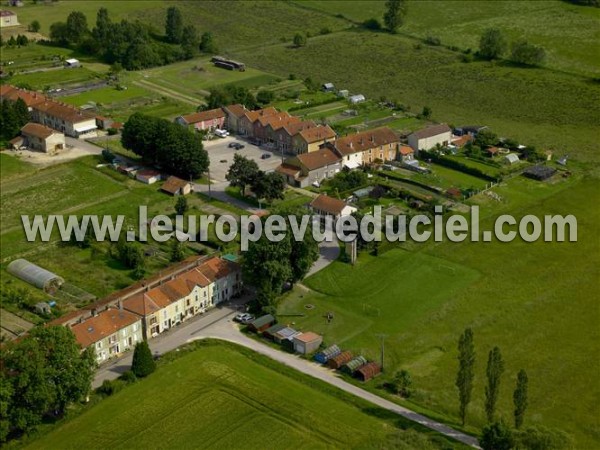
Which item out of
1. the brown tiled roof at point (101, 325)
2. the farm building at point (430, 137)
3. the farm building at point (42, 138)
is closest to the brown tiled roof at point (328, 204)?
the farm building at point (430, 137)

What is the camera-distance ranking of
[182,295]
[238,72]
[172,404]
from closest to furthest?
[172,404], [182,295], [238,72]

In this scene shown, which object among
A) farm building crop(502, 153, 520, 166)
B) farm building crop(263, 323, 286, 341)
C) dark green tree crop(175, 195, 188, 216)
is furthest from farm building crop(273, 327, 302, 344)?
farm building crop(502, 153, 520, 166)

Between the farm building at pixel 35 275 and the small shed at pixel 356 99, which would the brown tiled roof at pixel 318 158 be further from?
the farm building at pixel 35 275

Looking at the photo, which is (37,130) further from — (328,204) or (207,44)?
(207,44)

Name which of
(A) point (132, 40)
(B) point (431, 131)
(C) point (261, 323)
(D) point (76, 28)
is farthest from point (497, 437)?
(D) point (76, 28)

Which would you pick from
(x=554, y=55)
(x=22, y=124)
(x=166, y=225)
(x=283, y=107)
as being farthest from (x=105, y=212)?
(x=554, y=55)

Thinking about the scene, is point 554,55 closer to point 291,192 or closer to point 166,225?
point 291,192
